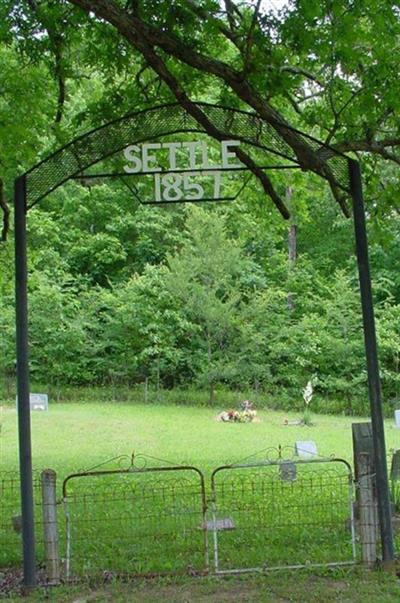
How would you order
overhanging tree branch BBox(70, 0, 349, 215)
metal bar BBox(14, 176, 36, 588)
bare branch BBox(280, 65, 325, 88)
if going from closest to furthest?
metal bar BBox(14, 176, 36, 588) < overhanging tree branch BBox(70, 0, 349, 215) < bare branch BBox(280, 65, 325, 88)

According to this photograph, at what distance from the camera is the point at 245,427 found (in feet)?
64.3

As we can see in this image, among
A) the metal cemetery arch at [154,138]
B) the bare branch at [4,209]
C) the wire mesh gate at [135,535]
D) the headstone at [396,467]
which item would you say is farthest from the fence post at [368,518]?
the bare branch at [4,209]

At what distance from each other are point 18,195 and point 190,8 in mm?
2858

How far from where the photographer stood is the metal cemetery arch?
17.5ft

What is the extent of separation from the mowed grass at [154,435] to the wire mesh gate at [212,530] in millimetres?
3670

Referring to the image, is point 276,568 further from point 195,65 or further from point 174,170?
point 195,65

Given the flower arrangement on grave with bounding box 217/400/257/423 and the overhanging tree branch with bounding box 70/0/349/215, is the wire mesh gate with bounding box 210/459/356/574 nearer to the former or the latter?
the overhanging tree branch with bounding box 70/0/349/215

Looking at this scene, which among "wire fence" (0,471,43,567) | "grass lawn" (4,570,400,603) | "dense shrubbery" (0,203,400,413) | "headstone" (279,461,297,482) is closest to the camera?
"grass lawn" (4,570,400,603)

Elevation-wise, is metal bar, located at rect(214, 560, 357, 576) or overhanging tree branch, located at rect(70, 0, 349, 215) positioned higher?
overhanging tree branch, located at rect(70, 0, 349, 215)

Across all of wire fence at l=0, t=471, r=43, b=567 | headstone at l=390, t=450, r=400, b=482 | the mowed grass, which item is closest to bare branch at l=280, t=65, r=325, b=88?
headstone at l=390, t=450, r=400, b=482

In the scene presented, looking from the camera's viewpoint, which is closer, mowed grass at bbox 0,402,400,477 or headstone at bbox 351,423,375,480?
headstone at bbox 351,423,375,480

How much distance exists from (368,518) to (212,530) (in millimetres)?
1631

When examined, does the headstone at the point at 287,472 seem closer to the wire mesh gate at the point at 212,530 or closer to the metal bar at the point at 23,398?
the wire mesh gate at the point at 212,530

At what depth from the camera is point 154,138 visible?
5.71 metres
